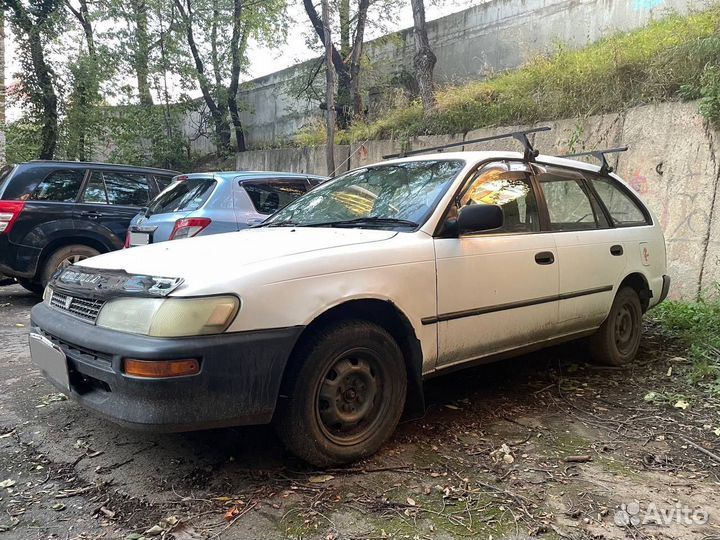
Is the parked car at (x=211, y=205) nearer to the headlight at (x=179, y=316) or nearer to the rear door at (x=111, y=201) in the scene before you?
the rear door at (x=111, y=201)

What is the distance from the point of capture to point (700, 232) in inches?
243

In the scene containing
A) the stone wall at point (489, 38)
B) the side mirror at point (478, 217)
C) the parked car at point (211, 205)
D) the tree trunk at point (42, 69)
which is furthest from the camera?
the tree trunk at point (42, 69)

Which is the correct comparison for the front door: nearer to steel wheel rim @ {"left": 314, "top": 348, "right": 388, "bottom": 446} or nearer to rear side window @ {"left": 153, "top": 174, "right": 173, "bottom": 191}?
steel wheel rim @ {"left": 314, "top": 348, "right": 388, "bottom": 446}

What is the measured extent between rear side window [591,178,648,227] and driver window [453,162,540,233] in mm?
987

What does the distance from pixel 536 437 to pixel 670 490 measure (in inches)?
28.1

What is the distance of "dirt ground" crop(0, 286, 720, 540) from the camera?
2.27 metres

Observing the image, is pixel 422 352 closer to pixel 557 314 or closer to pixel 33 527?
pixel 557 314

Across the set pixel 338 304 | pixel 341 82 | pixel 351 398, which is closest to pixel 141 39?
pixel 341 82

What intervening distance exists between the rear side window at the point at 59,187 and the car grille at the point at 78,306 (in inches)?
174

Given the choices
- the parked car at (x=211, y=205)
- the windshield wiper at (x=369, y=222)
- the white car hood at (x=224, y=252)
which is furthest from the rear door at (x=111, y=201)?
the windshield wiper at (x=369, y=222)

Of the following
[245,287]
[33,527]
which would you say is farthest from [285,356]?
[33,527]

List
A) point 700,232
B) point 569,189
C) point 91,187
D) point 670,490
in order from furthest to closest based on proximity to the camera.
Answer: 1. point 91,187
2. point 700,232
3. point 569,189
4. point 670,490

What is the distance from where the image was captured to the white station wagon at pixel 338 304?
2305 mm

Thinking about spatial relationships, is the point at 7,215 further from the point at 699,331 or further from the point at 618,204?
the point at 699,331
